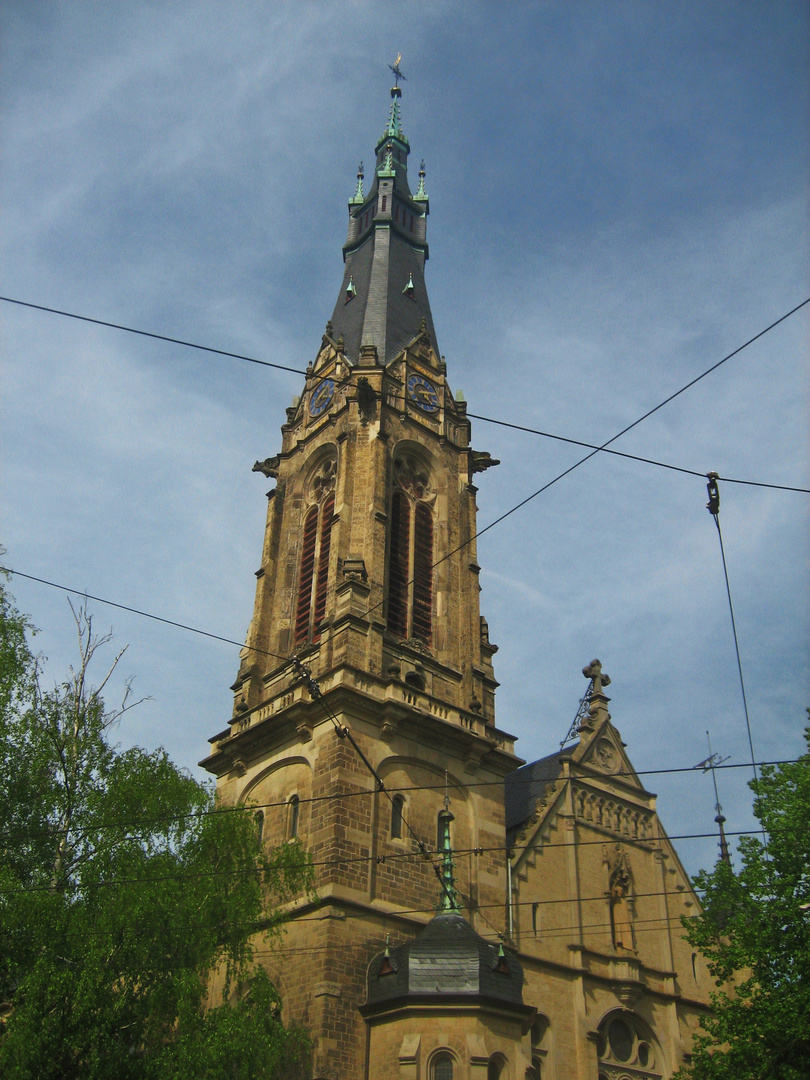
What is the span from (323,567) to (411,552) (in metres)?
2.76

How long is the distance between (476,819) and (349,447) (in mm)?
12078

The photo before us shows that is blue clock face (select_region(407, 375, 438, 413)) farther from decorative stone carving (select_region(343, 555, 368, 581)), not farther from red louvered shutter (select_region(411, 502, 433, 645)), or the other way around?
decorative stone carving (select_region(343, 555, 368, 581))

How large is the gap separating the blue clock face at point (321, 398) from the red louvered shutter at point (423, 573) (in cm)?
542

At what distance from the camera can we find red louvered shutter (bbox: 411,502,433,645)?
33.4 meters

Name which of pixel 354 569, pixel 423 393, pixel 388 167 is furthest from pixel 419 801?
pixel 388 167

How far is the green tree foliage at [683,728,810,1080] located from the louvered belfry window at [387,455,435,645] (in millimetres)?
10907

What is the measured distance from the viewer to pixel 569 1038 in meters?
28.3

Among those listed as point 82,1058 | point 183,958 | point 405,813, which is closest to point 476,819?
point 405,813

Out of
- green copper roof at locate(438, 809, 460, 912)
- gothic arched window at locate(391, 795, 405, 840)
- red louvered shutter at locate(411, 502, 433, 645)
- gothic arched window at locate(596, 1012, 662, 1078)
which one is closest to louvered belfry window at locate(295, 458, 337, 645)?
red louvered shutter at locate(411, 502, 433, 645)

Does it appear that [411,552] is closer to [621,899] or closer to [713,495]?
[621,899]

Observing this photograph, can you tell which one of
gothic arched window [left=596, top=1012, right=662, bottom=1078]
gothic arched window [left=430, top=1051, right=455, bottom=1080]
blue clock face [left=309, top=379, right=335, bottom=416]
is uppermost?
blue clock face [left=309, top=379, right=335, bottom=416]

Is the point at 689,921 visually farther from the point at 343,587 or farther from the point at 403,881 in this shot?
the point at 343,587

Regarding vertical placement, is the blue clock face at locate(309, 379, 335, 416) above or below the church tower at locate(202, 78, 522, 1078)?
above

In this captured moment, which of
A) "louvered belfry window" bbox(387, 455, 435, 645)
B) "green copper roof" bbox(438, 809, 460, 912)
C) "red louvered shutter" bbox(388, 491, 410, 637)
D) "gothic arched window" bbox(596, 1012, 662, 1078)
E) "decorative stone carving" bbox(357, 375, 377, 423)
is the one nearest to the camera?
"green copper roof" bbox(438, 809, 460, 912)
